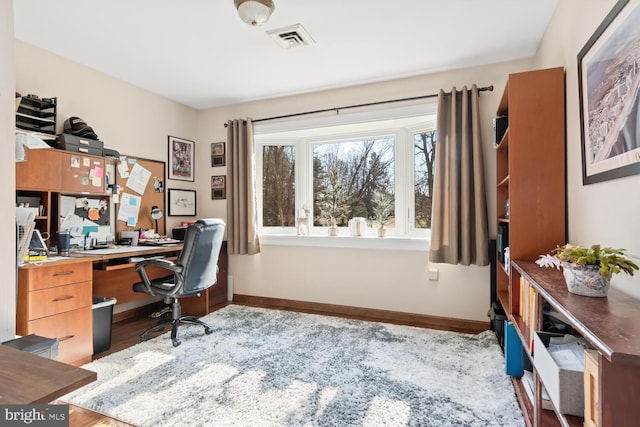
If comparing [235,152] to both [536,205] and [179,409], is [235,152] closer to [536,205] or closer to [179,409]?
[179,409]


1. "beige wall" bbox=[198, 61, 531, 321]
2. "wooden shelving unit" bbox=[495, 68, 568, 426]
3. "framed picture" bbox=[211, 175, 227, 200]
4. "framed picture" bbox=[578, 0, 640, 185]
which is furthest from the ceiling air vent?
"framed picture" bbox=[211, 175, 227, 200]

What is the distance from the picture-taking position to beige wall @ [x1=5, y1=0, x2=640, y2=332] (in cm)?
195

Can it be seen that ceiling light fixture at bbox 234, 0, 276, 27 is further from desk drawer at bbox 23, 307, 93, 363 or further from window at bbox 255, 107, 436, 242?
desk drawer at bbox 23, 307, 93, 363

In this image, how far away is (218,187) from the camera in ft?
13.1

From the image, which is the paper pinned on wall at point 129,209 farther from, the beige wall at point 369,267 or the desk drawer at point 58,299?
the desk drawer at point 58,299

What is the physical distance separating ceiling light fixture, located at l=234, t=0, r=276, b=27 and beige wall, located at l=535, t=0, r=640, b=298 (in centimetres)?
167

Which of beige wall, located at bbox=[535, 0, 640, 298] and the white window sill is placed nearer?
beige wall, located at bbox=[535, 0, 640, 298]

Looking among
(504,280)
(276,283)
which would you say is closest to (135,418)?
(276,283)

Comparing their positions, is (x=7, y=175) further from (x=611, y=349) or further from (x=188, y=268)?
(x=611, y=349)

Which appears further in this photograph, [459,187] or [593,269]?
[459,187]

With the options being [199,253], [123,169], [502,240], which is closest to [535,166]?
[502,240]

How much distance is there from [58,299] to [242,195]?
76.7 inches

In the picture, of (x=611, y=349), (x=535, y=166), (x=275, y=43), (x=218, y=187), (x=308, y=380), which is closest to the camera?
(x=611, y=349)

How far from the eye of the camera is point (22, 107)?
2.35 m
